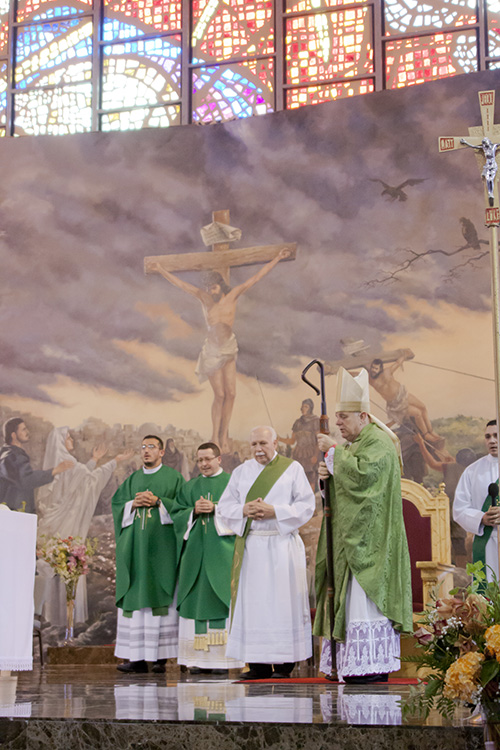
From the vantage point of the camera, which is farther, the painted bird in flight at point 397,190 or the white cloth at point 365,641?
the painted bird in flight at point 397,190

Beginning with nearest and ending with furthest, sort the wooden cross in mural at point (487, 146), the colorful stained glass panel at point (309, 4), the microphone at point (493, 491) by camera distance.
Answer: the wooden cross in mural at point (487, 146) < the microphone at point (493, 491) < the colorful stained glass panel at point (309, 4)

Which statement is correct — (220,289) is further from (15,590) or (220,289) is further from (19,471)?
(15,590)

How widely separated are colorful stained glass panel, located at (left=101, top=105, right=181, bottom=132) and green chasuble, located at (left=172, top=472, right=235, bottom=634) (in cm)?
537

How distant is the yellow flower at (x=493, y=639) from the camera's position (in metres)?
3.74

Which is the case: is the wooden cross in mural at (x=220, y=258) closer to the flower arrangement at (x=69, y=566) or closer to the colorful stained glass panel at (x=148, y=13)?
the colorful stained glass panel at (x=148, y=13)

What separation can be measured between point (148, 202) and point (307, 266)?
2221 mm

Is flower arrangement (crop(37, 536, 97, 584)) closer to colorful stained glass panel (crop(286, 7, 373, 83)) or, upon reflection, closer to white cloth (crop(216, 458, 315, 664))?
white cloth (crop(216, 458, 315, 664))

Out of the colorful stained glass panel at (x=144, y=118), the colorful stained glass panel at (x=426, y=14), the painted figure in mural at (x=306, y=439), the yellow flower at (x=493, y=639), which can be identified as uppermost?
the colorful stained glass panel at (x=426, y=14)

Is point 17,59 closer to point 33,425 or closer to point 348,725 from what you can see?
point 33,425

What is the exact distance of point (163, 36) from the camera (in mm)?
13461

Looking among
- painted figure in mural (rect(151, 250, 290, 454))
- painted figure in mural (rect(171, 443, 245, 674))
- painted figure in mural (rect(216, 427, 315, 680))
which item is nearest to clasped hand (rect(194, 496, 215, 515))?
painted figure in mural (rect(171, 443, 245, 674))

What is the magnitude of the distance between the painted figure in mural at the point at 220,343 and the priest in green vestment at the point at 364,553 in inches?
190

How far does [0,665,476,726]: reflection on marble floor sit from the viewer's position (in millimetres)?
4426

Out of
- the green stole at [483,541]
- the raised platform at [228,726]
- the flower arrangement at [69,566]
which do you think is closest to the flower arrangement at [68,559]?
the flower arrangement at [69,566]
